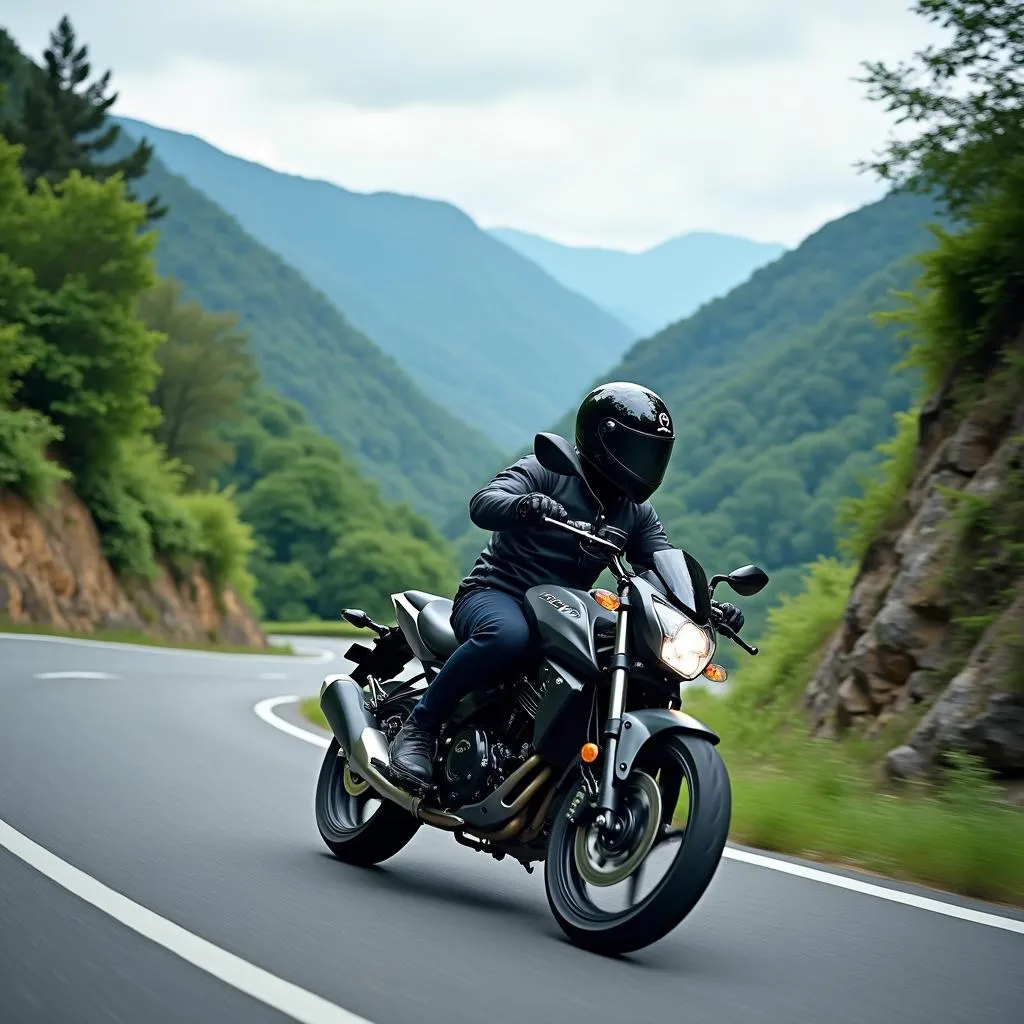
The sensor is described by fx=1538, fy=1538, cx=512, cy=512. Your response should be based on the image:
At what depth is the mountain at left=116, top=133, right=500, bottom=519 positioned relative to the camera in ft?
593

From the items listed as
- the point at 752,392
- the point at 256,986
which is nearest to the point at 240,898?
the point at 256,986

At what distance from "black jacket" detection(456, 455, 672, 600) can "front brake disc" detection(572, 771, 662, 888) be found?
105 cm

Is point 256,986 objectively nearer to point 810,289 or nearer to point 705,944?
point 705,944

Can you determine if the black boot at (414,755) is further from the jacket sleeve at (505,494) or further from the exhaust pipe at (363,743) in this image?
the jacket sleeve at (505,494)

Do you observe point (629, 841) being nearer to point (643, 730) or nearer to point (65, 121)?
point (643, 730)

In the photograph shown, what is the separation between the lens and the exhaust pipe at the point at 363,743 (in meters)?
5.93

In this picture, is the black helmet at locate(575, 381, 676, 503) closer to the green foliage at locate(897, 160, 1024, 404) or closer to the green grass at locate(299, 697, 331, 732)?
the green foliage at locate(897, 160, 1024, 404)

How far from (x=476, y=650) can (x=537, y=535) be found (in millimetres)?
546

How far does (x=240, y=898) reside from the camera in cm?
565

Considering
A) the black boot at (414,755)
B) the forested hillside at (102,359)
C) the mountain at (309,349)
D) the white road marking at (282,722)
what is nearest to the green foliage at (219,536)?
the forested hillside at (102,359)

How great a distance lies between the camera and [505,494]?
5625mm

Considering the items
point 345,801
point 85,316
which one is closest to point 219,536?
point 85,316

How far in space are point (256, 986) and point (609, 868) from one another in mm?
1270

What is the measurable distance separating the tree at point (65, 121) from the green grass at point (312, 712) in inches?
1848
